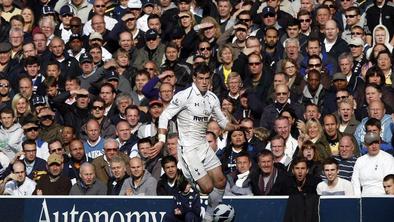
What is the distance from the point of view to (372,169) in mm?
21141

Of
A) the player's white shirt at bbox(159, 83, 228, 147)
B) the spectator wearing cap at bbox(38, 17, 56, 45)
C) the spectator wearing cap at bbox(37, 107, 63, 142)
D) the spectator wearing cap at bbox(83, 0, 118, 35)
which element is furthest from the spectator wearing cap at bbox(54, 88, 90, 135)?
the player's white shirt at bbox(159, 83, 228, 147)

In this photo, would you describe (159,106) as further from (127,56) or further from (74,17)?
(74,17)

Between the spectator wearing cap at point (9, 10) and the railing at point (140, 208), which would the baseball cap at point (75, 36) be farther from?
the railing at point (140, 208)

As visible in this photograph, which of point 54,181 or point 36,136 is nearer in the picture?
point 54,181

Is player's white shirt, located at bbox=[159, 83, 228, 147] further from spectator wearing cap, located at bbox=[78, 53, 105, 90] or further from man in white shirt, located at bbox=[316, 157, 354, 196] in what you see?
spectator wearing cap, located at bbox=[78, 53, 105, 90]

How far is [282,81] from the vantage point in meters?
23.7

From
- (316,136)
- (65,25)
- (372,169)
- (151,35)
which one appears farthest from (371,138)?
(65,25)

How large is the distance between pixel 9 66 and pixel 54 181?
462 centimetres

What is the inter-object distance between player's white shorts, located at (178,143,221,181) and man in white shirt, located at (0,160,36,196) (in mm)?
3762

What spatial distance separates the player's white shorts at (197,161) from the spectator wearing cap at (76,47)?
7249 millimetres

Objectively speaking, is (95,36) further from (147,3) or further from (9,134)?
(9,134)

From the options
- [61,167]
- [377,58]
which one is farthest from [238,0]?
[61,167]

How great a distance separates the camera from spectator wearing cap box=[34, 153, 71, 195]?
22.2 metres

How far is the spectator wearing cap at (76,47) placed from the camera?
1041 inches
